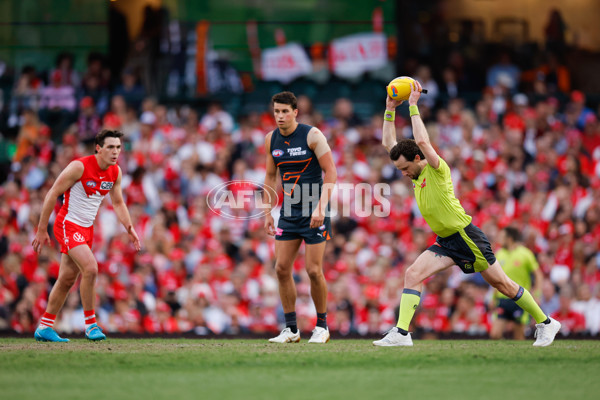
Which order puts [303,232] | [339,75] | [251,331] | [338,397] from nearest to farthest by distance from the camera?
[338,397] → [303,232] → [251,331] → [339,75]

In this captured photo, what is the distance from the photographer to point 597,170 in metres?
15.8

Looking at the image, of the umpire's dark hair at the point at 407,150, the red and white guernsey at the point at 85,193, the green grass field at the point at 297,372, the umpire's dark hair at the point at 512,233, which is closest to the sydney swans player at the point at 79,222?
the red and white guernsey at the point at 85,193

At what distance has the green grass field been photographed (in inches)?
236

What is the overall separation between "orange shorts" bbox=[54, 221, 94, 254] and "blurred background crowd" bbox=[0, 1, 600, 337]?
493 centimetres

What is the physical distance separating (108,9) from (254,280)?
30.5 feet

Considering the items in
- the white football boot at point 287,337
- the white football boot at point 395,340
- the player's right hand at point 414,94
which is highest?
the player's right hand at point 414,94

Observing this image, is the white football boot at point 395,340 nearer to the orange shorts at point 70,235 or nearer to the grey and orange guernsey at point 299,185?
the grey and orange guernsey at point 299,185

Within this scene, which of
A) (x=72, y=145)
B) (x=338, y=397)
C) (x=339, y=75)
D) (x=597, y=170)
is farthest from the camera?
(x=339, y=75)

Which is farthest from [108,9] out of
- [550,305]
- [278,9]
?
[550,305]

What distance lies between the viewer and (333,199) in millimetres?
15516

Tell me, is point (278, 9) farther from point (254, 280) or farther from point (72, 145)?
point (254, 280)

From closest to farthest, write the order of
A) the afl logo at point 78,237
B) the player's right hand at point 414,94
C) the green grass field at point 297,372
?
the green grass field at point 297,372, the player's right hand at point 414,94, the afl logo at point 78,237

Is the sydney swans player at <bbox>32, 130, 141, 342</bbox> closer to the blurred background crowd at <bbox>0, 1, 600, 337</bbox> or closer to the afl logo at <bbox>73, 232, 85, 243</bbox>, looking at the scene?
the afl logo at <bbox>73, 232, 85, 243</bbox>

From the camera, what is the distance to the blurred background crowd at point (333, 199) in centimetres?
1391
